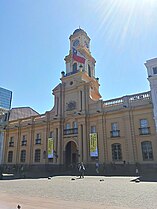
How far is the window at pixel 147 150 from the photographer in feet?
83.4

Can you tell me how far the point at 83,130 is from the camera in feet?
104

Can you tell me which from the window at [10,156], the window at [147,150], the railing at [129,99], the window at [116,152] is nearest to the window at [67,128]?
the railing at [129,99]

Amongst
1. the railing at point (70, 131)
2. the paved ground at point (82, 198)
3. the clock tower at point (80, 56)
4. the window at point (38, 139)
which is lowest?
the paved ground at point (82, 198)

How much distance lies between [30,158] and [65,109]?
12214 mm

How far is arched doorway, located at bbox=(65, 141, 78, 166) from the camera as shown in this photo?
33.8 meters

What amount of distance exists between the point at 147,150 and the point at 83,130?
10876 mm

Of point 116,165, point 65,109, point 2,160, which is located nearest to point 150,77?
point 116,165

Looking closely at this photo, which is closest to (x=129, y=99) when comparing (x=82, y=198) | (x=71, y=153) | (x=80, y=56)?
(x=71, y=153)

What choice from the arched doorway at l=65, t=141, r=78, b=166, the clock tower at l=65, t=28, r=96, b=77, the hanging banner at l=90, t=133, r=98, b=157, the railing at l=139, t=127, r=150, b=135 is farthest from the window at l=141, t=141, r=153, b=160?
the clock tower at l=65, t=28, r=96, b=77

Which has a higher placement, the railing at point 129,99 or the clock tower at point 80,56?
the clock tower at point 80,56

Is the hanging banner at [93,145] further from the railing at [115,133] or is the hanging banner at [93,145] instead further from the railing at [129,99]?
the railing at [129,99]

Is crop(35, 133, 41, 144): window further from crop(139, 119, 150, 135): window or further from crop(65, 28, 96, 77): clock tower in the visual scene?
crop(139, 119, 150, 135): window

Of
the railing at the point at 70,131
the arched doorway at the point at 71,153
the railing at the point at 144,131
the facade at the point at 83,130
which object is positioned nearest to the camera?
the railing at the point at 144,131

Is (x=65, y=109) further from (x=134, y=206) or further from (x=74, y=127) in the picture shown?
(x=134, y=206)
